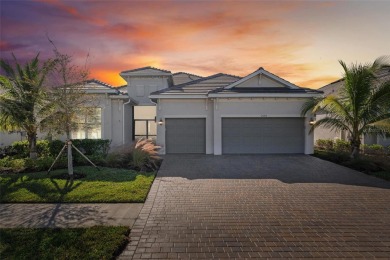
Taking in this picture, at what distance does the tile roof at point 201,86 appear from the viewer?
15.8 m

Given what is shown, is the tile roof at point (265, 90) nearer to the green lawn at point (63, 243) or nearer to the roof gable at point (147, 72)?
the roof gable at point (147, 72)

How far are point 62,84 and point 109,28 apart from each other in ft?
9.97

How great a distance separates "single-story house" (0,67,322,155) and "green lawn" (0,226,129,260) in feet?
34.9

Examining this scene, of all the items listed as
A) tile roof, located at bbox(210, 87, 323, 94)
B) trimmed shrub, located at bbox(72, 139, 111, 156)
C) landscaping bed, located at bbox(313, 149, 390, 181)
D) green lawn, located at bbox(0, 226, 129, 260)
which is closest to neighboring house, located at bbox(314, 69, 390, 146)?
tile roof, located at bbox(210, 87, 323, 94)

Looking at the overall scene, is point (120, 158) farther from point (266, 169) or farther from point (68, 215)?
point (266, 169)

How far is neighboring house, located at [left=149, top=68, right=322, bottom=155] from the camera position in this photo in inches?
604

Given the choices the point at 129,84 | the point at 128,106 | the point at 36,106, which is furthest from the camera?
the point at 129,84

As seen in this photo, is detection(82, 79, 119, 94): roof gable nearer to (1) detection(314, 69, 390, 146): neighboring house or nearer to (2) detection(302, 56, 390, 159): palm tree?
(2) detection(302, 56, 390, 159): palm tree

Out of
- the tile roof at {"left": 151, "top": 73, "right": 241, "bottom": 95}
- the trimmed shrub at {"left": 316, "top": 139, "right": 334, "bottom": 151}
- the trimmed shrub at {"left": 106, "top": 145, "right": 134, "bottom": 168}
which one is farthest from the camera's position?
the trimmed shrub at {"left": 316, "top": 139, "right": 334, "bottom": 151}

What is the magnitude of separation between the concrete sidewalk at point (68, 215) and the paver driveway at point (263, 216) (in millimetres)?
460

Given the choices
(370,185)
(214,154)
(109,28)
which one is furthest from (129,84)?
(370,185)

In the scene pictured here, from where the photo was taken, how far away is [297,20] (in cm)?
948

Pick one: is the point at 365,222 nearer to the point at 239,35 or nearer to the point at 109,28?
the point at 239,35

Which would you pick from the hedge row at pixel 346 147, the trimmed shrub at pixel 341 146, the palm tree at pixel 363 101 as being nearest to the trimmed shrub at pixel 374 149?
the hedge row at pixel 346 147
